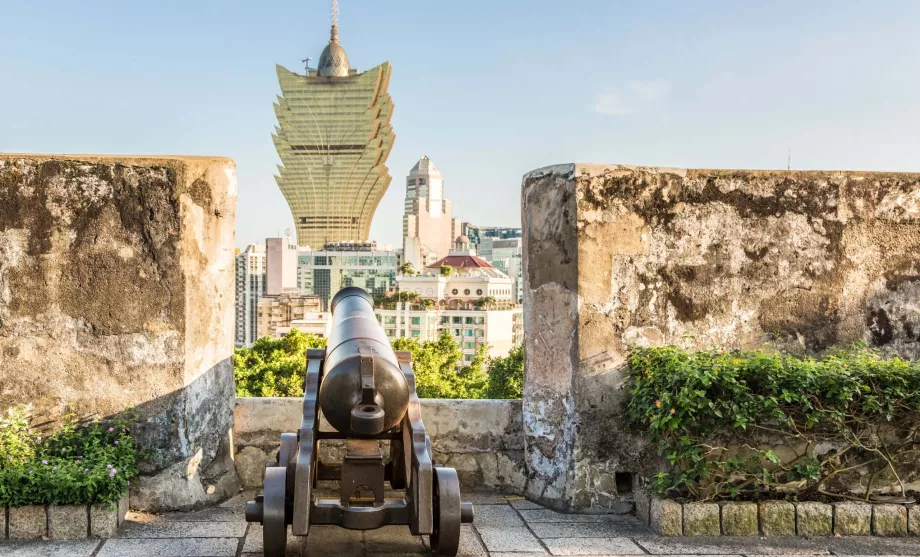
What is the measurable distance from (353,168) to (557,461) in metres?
154

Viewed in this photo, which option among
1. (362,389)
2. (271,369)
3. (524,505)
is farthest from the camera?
(271,369)

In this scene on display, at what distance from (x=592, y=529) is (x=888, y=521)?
1.44 metres

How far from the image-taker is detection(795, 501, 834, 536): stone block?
418cm

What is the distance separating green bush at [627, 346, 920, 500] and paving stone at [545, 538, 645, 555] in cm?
37

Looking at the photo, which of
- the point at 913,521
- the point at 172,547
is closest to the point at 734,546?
the point at 913,521

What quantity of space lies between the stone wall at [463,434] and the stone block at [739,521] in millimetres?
1223

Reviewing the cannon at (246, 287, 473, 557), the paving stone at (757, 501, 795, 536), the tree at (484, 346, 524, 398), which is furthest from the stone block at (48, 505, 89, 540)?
the tree at (484, 346, 524, 398)

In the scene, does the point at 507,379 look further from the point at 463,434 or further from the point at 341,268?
the point at 341,268

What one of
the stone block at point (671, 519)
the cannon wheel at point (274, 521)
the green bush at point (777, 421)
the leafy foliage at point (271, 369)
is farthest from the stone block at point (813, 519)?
the leafy foliage at point (271, 369)

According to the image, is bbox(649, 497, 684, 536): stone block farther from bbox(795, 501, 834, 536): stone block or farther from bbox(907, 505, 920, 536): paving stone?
bbox(907, 505, 920, 536): paving stone

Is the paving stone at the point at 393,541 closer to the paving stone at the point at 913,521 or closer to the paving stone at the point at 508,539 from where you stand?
the paving stone at the point at 508,539

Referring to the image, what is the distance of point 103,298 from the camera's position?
14.9 ft

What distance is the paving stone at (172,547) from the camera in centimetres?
378

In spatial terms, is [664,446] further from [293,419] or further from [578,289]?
[293,419]
